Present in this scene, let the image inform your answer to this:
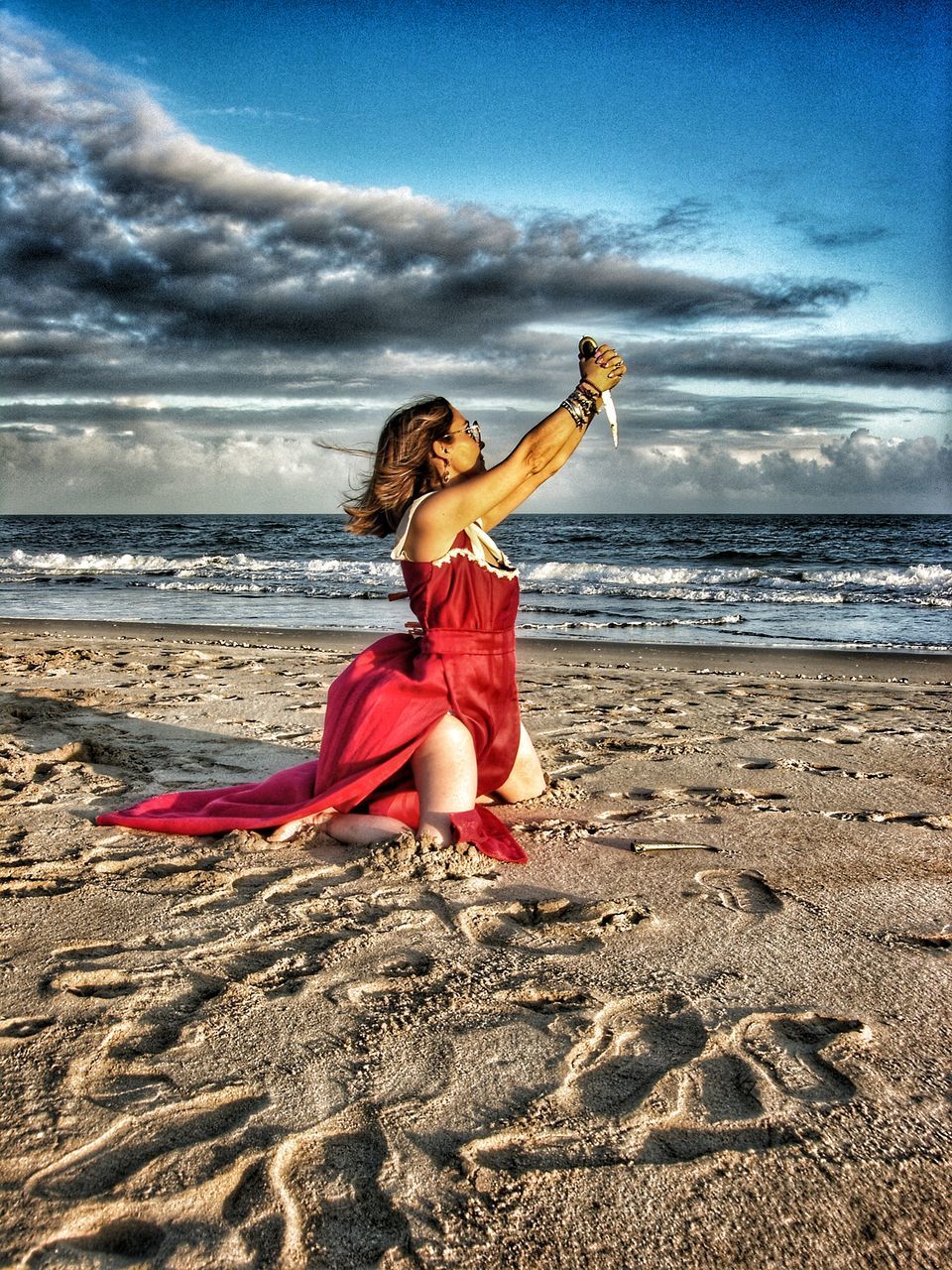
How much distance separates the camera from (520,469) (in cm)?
310

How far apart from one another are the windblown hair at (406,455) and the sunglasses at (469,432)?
0.08 ft

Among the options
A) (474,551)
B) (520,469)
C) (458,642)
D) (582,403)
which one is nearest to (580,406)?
(582,403)

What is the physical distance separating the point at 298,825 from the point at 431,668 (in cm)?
76

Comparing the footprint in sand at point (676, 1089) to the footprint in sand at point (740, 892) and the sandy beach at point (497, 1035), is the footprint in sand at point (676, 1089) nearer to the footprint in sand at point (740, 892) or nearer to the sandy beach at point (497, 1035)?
the sandy beach at point (497, 1035)

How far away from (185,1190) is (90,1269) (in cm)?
19

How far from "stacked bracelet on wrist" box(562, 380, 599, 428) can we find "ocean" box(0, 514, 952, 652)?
7.57 meters

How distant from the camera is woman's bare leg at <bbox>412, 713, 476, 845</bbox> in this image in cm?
328

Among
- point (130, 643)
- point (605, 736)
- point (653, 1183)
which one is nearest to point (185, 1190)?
point (653, 1183)

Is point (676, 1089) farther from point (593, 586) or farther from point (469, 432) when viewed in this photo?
point (593, 586)

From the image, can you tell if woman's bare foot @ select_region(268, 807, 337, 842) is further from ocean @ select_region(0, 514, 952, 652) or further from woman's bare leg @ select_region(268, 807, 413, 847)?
ocean @ select_region(0, 514, 952, 652)

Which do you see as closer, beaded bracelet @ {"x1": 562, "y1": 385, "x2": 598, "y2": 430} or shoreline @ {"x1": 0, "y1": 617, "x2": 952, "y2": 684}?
beaded bracelet @ {"x1": 562, "y1": 385, "x2": 598, "y2": 430}

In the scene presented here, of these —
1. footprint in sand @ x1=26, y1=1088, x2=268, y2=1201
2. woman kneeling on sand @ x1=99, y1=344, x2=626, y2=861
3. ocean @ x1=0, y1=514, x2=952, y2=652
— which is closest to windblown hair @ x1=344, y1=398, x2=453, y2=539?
woman kneeling on sand @ x1=99, y1=344, x2=626, y2=861

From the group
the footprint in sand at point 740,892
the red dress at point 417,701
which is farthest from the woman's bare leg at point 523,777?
the footprint in sand at point 740,892

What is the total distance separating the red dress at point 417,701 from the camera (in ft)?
10.9
